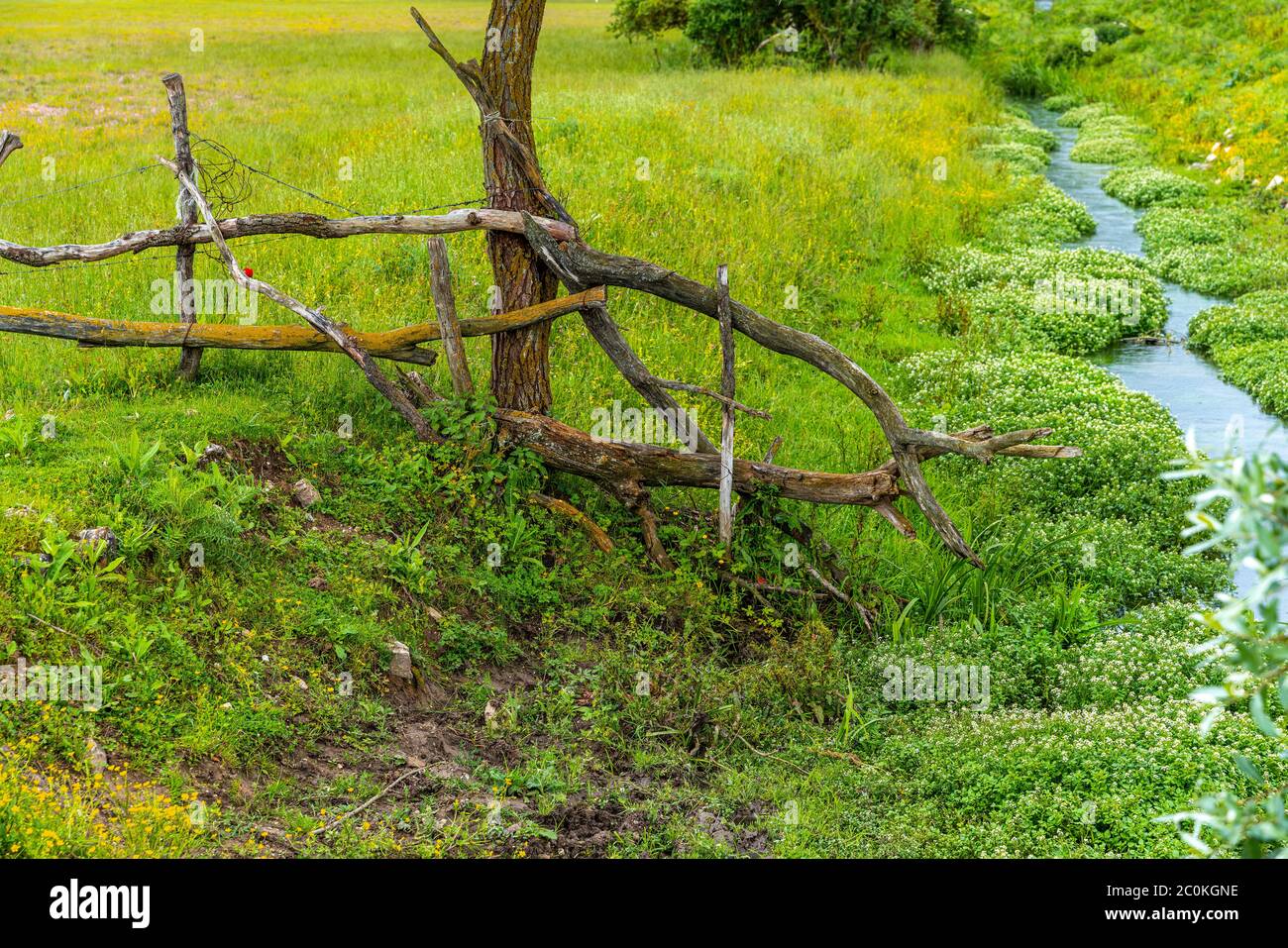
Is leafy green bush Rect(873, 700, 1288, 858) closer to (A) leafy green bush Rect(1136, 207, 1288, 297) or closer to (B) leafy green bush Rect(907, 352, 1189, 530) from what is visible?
(B) leafy green bush Rect(907, 352, 1189, 530)

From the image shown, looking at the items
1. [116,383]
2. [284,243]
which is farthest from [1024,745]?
[284,243]

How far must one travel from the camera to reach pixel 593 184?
645 inches

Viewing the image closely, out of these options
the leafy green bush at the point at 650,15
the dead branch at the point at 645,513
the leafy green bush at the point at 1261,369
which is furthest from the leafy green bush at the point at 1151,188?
the dead branch at the point at 645,513

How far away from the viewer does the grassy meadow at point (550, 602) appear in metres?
6.59

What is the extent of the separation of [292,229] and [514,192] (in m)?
1.90

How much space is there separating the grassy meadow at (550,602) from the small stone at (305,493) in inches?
3.2

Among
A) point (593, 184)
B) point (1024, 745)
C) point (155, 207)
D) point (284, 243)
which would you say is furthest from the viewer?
point (593, 184)

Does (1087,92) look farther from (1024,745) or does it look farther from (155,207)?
(1024,745)

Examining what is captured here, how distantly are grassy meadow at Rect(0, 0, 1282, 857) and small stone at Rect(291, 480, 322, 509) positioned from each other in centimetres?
8

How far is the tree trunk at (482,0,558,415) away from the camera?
934 cm

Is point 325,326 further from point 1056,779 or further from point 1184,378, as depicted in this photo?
point 1184,378

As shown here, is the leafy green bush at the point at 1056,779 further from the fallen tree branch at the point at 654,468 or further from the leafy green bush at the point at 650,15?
the leafy green bush at the point at 650,15

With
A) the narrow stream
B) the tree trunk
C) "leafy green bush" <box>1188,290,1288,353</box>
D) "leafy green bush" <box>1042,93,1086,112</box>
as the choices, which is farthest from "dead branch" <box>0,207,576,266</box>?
"leafy green bush" <box>1042,93,1086,112</box>
